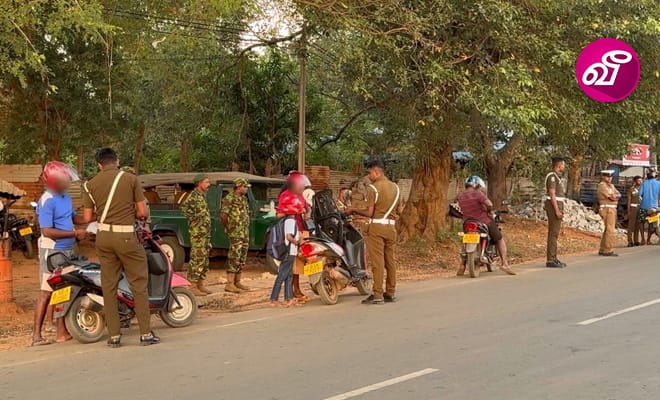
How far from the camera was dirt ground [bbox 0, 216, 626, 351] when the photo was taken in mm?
9023

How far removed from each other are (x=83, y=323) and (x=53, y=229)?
3.43 feet

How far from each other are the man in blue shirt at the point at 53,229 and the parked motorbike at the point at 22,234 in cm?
827

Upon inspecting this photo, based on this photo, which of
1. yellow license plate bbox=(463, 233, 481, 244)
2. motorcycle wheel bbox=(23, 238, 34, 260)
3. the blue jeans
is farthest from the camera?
motorcycle wheel bbox=(23, 238, 34, 260)

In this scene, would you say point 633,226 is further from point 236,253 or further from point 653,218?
point 236,253

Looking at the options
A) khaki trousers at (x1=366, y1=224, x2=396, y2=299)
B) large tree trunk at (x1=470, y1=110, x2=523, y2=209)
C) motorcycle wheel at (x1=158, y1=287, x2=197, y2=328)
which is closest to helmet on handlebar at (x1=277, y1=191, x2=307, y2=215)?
khaki trousers at (x1=366, y1=224, x2=396, y2=299)

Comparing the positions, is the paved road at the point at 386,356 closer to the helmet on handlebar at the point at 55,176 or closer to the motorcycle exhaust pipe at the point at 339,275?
the motorcycle exhaust pipe at the point at 339,275

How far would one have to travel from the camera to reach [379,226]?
967cm

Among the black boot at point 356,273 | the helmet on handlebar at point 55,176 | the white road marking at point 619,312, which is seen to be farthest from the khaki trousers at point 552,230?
the helmet on handlebar at point 55,176

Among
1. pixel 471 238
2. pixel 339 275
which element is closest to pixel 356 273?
pixel 339 275

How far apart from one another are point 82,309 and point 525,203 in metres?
20.5

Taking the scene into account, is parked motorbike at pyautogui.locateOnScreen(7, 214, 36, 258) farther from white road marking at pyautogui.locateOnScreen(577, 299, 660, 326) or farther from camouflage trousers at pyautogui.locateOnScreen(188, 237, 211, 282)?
white road marking at pyautogui.locateOnScreen(577, 299, 660, 326)

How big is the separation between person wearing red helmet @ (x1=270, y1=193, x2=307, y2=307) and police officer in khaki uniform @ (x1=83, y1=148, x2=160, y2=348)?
2648 mm

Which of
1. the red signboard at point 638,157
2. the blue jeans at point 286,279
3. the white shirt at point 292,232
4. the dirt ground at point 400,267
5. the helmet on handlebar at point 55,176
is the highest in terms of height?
the red signboard at point 638,157

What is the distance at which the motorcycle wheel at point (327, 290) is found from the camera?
385 inches
